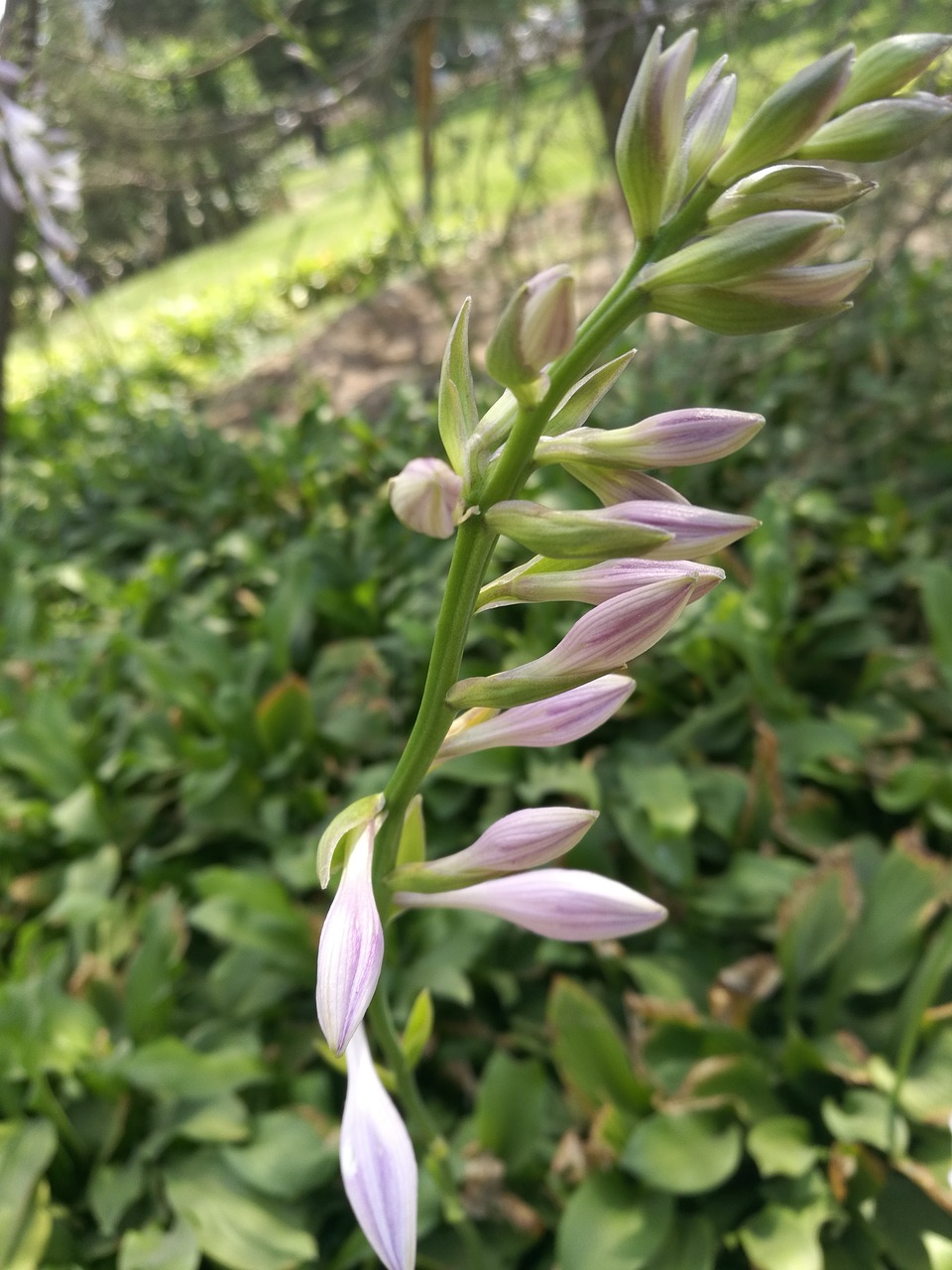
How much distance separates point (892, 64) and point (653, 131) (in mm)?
186

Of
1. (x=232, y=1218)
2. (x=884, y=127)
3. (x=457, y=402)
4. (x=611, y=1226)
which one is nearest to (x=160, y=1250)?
(x=232, y=1218)

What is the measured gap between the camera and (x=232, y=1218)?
185 centimetres

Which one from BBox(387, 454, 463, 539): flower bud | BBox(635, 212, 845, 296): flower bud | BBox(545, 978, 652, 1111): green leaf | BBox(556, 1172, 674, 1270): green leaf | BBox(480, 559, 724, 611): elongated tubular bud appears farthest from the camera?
BBox(545, 978, 652, 1111): green leaf

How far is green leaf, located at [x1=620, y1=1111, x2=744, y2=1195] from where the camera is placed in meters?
1.72

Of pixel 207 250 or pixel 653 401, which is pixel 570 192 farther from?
pixel 207 250

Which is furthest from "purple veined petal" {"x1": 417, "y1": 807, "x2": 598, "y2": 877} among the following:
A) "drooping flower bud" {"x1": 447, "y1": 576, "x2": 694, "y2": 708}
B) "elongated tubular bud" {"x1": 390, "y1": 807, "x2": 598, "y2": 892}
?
"drooping flower bud" {"x1": 447, "y1": 576, "x2": 694, "y2": 708}

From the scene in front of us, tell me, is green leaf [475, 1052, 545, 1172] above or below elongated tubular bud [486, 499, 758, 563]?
below

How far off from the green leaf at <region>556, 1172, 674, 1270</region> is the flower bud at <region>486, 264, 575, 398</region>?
64.7 inches

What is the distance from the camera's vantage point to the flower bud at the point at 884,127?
691 millimetres

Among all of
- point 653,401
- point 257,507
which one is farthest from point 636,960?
point 257,507

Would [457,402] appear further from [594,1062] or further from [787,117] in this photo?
[594,1062]

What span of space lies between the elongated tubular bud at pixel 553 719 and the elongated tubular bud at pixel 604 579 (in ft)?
0.34

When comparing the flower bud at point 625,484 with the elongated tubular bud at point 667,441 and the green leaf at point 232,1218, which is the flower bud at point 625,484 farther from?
the green leaf at point 232,1218

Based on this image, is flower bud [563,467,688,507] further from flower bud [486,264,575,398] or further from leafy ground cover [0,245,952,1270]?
leafy ground cover [0,245,952,1270]
